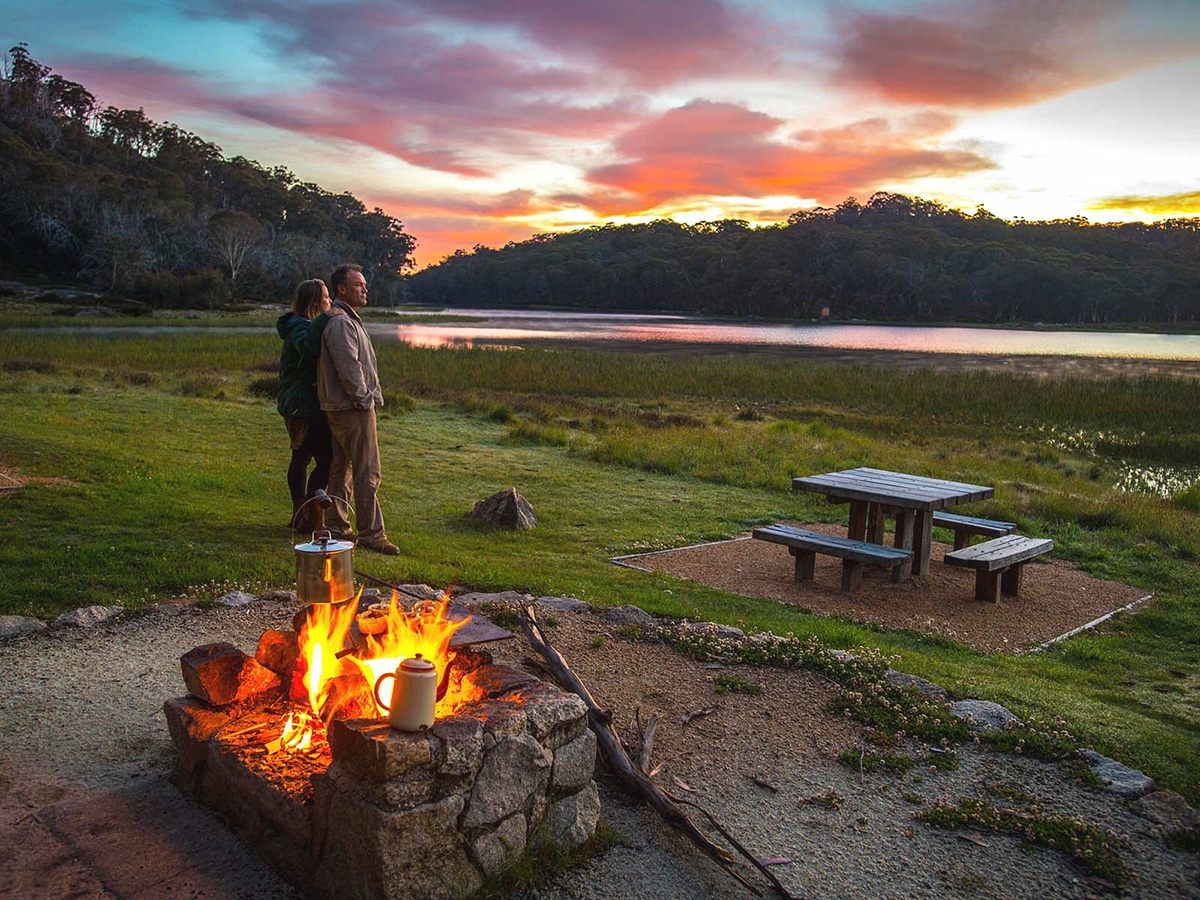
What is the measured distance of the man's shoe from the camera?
694cm

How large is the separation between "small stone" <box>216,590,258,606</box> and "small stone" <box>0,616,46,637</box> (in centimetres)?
92

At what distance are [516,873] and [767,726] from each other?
1686 millimetres

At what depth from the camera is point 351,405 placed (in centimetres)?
643

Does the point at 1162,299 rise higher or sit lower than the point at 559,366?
higher

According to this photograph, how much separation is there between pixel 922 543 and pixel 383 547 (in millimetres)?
4334

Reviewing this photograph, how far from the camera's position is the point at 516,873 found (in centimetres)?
295

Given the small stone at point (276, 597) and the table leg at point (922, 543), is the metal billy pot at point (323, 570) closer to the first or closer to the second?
the small stone at point (276, 597)

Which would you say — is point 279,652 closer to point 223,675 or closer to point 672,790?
point 223,675

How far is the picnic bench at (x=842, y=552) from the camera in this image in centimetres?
699

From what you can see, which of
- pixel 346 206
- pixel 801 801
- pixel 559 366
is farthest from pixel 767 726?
pixel 346 206

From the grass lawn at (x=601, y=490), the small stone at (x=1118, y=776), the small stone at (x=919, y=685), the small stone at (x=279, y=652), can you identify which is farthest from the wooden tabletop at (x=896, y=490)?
the small stone at (x=279, y=652)

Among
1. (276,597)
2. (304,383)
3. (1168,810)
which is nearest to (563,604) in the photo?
(276,597)

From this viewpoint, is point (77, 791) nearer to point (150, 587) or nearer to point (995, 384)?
point (150, 587)

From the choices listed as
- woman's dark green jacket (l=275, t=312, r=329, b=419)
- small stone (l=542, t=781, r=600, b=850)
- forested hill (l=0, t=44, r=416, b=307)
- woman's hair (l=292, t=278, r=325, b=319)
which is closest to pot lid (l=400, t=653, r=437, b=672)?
small stone (l=542, t=781, r=600, b=850)
